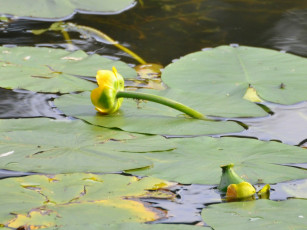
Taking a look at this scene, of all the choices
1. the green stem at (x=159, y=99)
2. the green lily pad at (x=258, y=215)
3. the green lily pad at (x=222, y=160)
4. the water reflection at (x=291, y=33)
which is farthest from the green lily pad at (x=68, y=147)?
the water reflection at (x=291, y=33)

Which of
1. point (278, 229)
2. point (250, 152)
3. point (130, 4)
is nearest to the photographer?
point (278, 229)

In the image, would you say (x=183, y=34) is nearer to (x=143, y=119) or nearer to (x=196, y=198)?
(x=143, y=119)

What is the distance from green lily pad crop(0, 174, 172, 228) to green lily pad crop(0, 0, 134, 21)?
1.57 meters

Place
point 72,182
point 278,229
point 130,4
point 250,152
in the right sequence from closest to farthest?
point 278,229, point 72,182, point 250,152, point 130,4

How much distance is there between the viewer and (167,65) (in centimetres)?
242

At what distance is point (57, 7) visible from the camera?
9.77 feet

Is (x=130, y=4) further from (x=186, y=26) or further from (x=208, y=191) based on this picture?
(x=208, y=191)

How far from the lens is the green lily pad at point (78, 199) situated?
4.21 ft

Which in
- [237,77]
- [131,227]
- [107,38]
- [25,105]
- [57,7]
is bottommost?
[131,227]

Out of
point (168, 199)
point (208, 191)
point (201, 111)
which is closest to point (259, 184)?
point (208, 191)

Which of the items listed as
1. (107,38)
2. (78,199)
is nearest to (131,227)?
(78,199)

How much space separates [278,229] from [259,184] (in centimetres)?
28

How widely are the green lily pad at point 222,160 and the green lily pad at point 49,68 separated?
58 cm

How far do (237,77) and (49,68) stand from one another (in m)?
0.69
